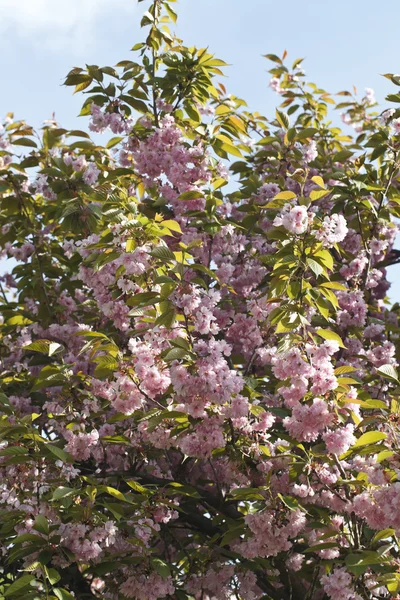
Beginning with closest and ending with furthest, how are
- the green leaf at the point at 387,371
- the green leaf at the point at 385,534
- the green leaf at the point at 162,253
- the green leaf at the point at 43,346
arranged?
the green leaf at the point at 385,534
the green leaf at the point at 387,371
the green leaf at the point at 162,253
the green leaf at the point at 43,346

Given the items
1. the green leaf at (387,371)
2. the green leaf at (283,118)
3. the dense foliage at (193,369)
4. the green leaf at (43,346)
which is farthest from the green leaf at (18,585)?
the green leaf at (283,118)

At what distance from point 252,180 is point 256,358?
1363mm

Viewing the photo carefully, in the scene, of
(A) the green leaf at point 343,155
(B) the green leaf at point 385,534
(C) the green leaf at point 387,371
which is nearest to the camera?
(B) the green leaf at point 385,534

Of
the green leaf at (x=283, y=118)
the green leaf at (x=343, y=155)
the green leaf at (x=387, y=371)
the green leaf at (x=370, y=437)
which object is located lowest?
the green leaf at (x=370, y=437)

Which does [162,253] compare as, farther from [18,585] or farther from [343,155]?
[343,155]

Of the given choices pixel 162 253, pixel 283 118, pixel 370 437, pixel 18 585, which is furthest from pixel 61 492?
pixel 283 118


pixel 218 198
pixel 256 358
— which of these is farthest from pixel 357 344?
pixel 218 198

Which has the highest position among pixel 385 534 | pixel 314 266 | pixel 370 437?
pixel 314 266

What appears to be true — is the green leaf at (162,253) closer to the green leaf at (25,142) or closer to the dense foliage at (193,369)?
the dense foliage at (193,369)

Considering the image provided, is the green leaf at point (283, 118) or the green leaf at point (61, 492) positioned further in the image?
the green leaf at point (283, 118)

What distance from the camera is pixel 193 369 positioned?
351 cm

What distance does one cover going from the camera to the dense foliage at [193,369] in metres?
3.50

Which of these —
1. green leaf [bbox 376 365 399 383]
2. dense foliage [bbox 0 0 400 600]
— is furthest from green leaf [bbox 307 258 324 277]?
green leaf [bbox 376 365 399 383]

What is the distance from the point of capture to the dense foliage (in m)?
3.50
